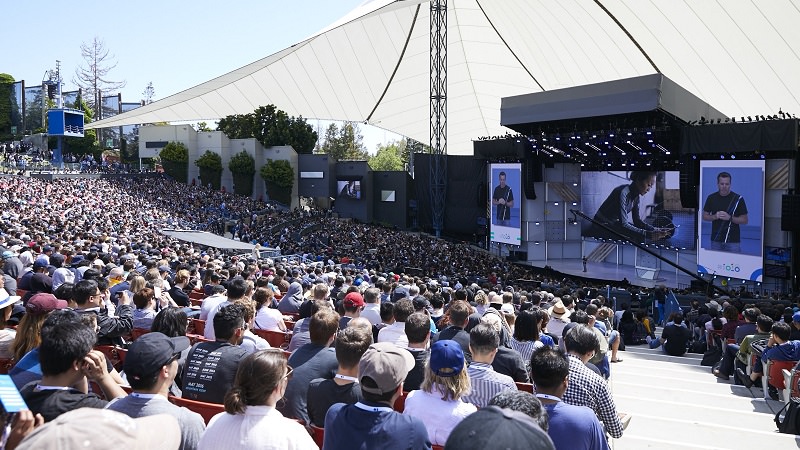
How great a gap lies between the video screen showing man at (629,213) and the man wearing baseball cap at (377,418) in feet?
78.8

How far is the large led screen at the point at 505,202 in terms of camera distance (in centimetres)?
2856

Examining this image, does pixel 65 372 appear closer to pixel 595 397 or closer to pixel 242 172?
pixel 595 397

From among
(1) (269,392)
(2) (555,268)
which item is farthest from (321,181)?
(1) (269,392)

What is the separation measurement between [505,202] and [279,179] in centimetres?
1595

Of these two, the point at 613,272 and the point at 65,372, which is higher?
the point at 65,372

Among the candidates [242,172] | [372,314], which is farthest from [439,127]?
[372,314]

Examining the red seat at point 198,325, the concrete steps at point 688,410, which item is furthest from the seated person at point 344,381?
the red seat at point 198,325

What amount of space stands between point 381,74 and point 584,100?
15.0 m

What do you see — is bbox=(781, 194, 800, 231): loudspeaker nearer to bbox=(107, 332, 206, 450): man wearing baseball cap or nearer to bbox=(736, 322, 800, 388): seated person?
bbox=(736, 322, 800, 388): seated person

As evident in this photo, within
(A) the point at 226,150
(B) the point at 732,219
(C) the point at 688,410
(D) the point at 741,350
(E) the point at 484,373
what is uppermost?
(A) the point at 226,150

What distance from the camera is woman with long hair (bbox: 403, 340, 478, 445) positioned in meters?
3.29

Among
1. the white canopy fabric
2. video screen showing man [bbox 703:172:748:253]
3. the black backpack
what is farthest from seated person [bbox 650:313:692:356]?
the white canopy fabric

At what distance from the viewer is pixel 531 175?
28.3 metres

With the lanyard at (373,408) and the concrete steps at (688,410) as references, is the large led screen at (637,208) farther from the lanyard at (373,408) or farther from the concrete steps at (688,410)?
the lanyard at (373,408)
